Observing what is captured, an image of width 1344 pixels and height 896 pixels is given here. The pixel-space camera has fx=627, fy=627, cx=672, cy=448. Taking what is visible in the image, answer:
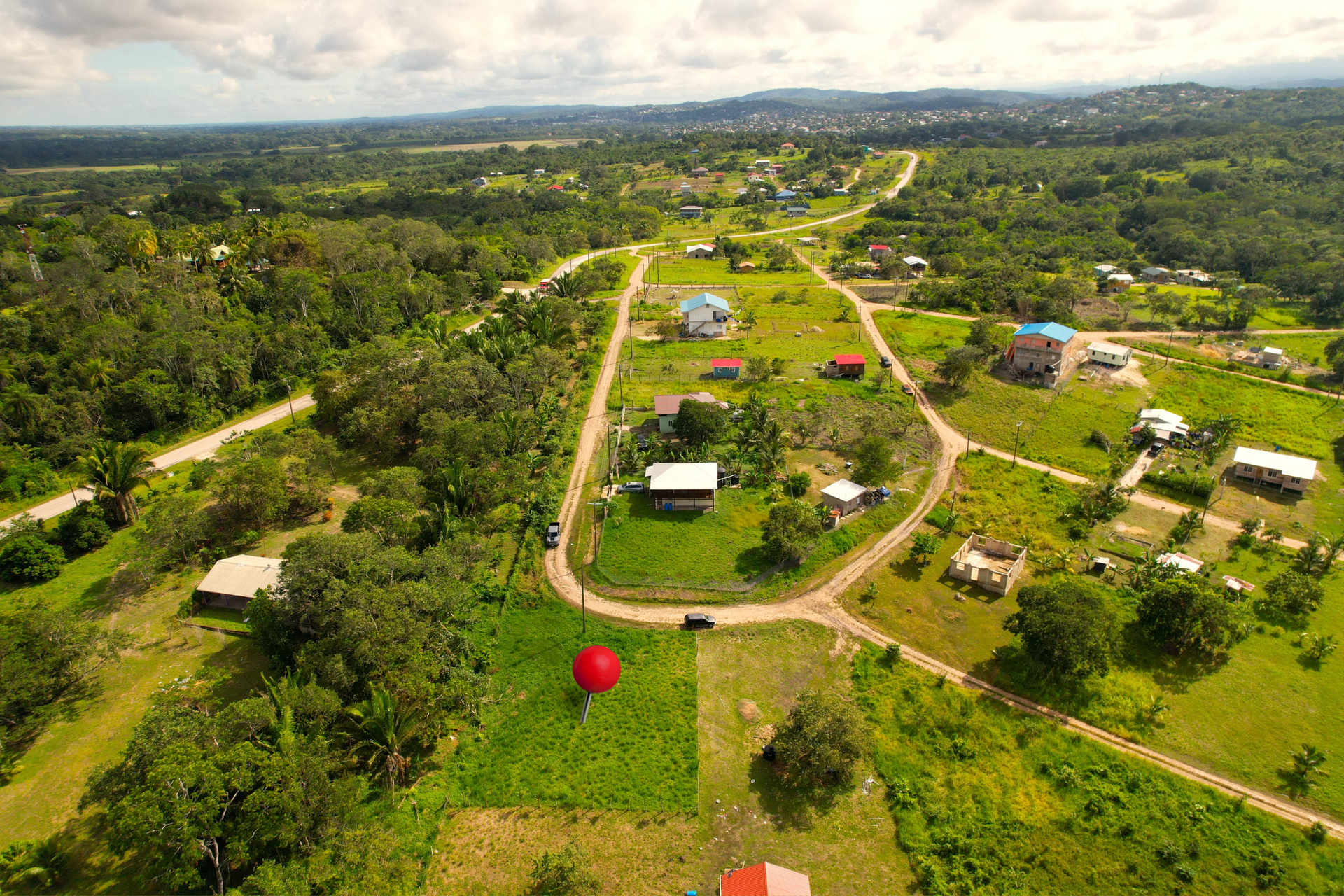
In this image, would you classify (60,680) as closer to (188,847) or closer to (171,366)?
(188,847)

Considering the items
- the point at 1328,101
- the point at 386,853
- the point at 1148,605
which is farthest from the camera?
the point at 1328,101

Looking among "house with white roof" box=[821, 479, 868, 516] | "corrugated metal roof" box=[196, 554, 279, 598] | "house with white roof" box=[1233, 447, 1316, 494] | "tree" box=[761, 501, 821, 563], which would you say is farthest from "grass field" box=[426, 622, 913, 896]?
"house with white roof" box=[1233, 447, 1316, 494]

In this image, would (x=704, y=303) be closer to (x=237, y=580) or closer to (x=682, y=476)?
(x=682, y=476)

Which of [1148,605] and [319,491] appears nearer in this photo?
[1148,605]

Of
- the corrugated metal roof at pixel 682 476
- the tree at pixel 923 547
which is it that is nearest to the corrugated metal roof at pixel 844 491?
the tree at pixel 923 547

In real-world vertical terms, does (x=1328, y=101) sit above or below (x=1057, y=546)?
above

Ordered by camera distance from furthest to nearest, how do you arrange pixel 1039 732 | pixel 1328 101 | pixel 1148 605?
pixel 1328 101, pixel 1148 605, pixel 1039 732

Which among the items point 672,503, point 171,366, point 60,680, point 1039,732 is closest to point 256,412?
point 171,366
